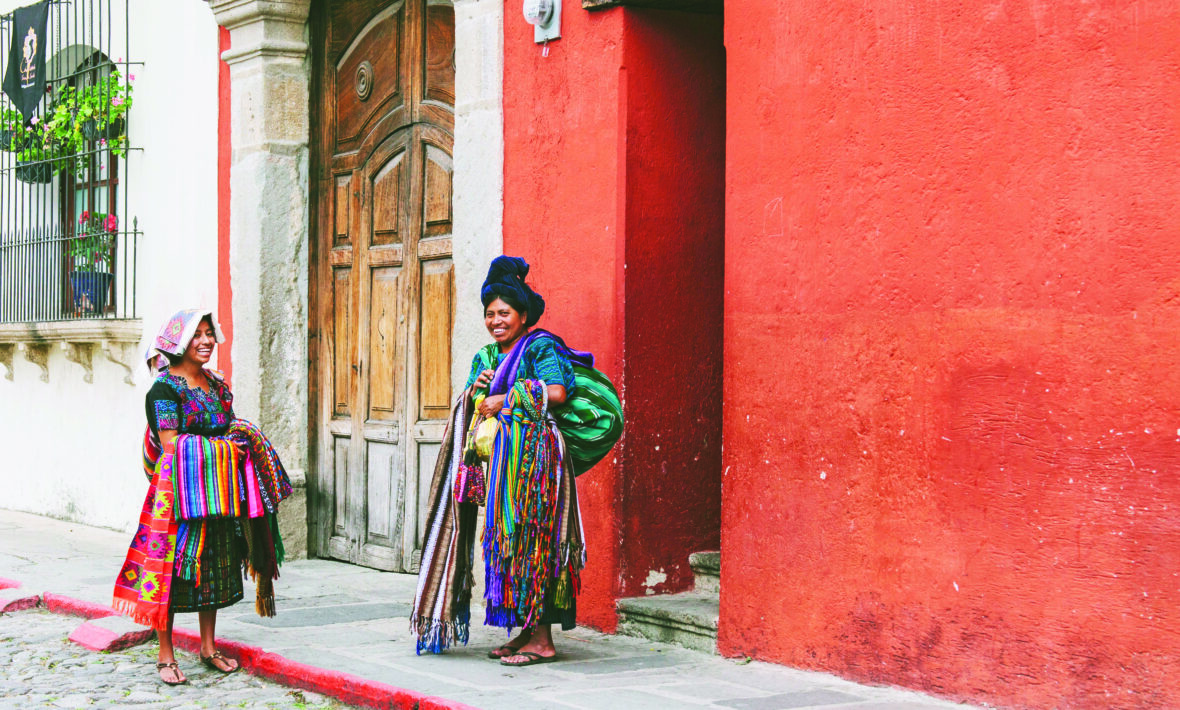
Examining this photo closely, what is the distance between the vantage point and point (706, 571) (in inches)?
246

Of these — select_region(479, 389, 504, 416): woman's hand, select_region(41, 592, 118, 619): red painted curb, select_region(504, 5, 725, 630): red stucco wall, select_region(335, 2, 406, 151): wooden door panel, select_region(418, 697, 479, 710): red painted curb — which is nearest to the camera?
select_region(418, 697, 479, 710): red painted curb

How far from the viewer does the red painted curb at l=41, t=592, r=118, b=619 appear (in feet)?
22.3

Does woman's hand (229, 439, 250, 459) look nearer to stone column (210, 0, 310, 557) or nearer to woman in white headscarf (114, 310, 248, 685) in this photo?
woman in white headscarf (114, 310, 248, 685)

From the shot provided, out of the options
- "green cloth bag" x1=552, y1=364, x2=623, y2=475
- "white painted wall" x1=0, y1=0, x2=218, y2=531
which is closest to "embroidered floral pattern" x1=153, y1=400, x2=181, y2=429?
"green cloth bag" x1=552, y1=364, x2=623, y2=475

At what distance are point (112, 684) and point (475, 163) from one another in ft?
10.0

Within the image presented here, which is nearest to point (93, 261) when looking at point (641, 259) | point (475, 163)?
point (475, 163)

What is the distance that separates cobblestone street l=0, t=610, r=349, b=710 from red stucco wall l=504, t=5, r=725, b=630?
1.58m

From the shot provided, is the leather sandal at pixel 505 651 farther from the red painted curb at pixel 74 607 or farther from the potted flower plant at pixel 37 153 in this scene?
the potted flower plant at pixel 37 153

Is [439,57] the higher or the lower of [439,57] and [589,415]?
the higher

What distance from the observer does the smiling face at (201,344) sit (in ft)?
18.2

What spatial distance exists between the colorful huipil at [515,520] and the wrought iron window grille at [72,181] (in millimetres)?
5026

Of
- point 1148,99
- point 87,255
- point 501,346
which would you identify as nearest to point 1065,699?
point 1148,99

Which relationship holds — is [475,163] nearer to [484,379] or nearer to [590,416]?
[484,379]

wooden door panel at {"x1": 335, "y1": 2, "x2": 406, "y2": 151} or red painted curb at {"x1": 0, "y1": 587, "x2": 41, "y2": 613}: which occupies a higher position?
wooden door panel at {"x1": 335, "y1": 2, "x2": 406, "y2": 151}
